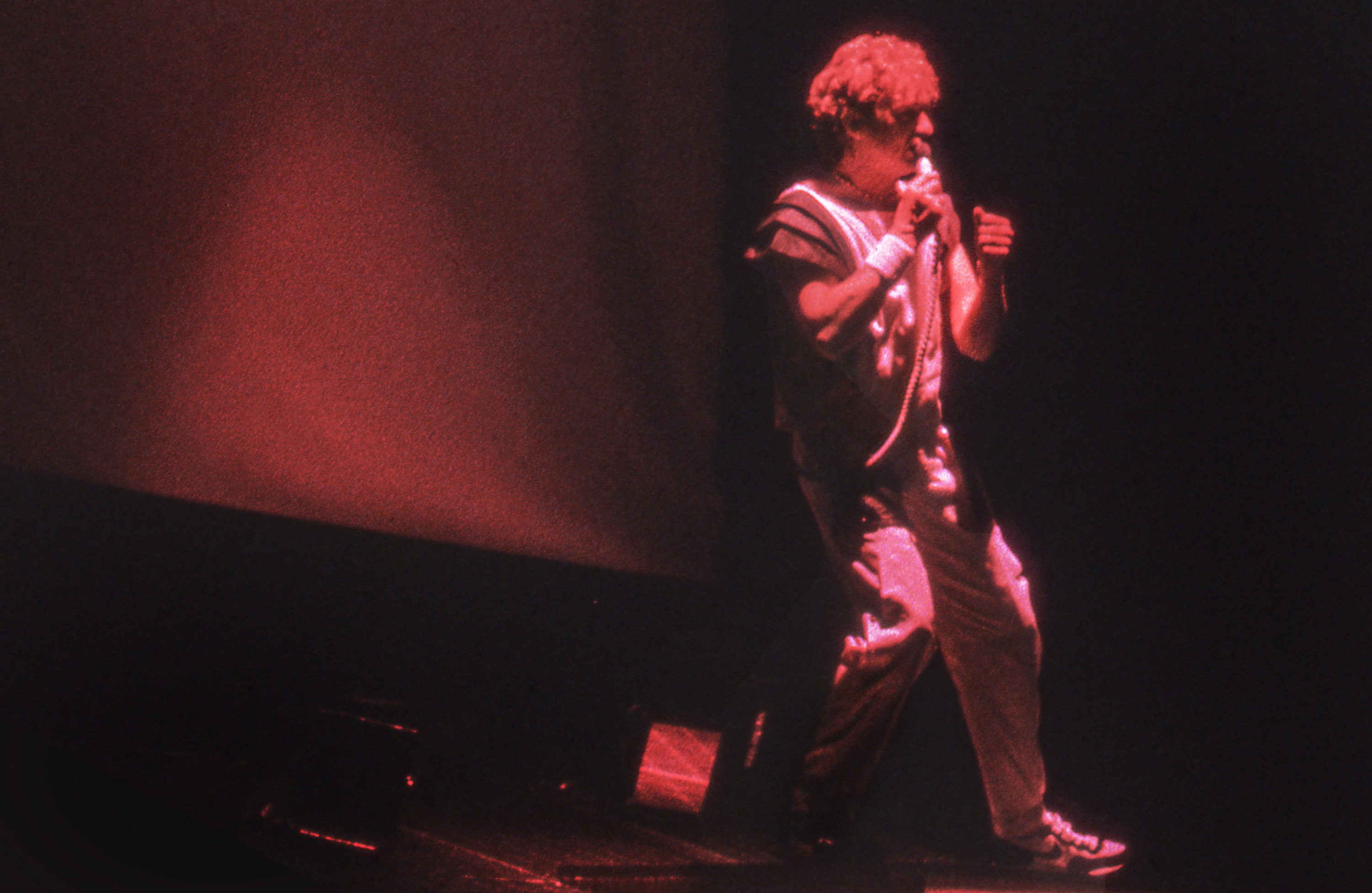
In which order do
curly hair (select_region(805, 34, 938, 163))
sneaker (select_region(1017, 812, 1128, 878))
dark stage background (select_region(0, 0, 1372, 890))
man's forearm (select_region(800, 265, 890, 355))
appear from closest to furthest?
man's forearm (select_region(800, 265, 890, 355))
curly hair (select_region(805, 34, 938, 163))
sneaker (select_region(1017, 812, 1128, 878))
dark stage background (select_region(0, 0, 1372, 890))

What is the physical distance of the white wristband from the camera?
1.74 metres

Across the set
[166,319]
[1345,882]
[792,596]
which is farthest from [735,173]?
[1345,882]

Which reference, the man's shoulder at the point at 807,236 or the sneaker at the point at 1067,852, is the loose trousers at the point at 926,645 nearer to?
the sneaker at the point at 1067,852

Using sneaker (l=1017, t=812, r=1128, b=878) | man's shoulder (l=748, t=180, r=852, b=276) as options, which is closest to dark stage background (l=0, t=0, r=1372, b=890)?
sneaker (l=1017, t=812, r=1128, b=878)

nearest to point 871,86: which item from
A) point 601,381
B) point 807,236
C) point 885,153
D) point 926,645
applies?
point 885,153

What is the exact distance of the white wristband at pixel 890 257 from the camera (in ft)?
5.72

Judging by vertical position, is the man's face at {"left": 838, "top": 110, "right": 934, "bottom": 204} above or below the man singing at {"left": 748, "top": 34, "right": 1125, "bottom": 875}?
above

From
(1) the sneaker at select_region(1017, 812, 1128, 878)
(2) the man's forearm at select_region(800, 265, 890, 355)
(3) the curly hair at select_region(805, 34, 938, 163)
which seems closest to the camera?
(2) the man's forearm at select_region(800, 265, 890, 355)

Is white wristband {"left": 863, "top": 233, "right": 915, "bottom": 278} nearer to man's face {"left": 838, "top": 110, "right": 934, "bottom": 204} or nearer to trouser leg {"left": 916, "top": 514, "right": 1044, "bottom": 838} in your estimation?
man's face {"left": 838, "top": 110, "right": 934, "bottom": 204}

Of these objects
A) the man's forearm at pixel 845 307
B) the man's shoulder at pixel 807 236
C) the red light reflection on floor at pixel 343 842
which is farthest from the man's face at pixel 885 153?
the red light reflection on floor at pixel 343 842

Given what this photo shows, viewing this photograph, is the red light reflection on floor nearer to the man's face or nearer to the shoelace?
the shoelace

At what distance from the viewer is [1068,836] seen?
2.04 meters

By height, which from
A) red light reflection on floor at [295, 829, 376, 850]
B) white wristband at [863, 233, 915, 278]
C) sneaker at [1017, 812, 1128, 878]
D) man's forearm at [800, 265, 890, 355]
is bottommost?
red light reflection on floor at [295, 829, 376, 850]

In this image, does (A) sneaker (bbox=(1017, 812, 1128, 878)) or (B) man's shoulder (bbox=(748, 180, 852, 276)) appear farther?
(A) sneaker (bbox=(1017, 812, 1128, 878))
